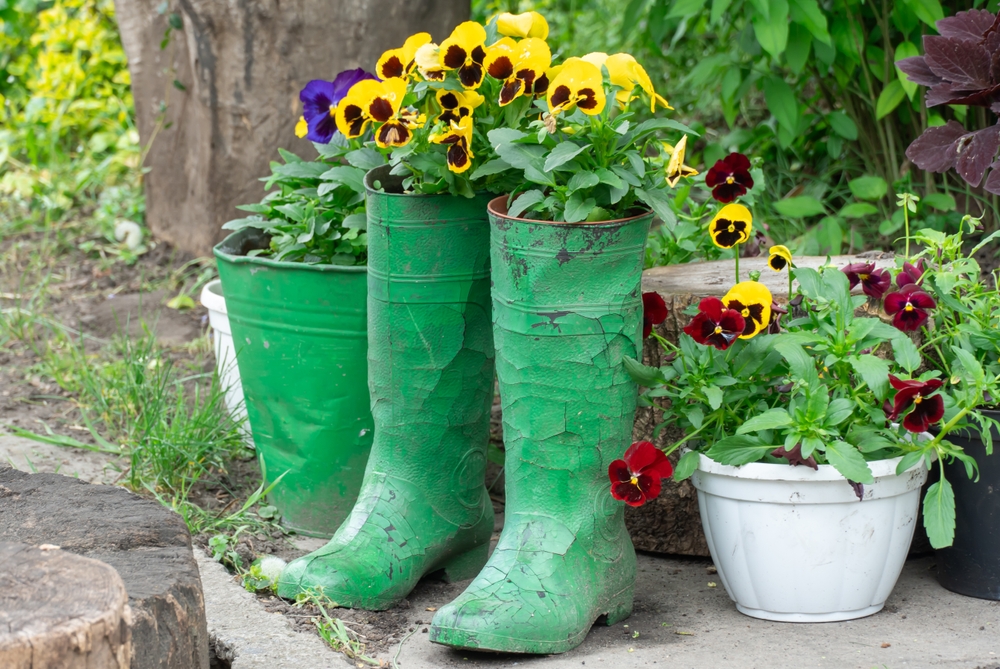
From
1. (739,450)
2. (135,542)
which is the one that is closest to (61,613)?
(135,542)

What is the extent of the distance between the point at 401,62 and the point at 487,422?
0.68 m

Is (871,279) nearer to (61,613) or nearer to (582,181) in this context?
(582,181)

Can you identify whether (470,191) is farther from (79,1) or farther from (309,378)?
(79,1)

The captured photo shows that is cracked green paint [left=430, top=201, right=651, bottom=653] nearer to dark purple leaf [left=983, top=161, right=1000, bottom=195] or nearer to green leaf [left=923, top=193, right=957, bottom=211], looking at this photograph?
dark purple leaf [left=983, top=161, right=1000, bottom=195]

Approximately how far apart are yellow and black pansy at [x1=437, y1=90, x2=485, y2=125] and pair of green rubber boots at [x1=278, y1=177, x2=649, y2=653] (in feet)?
0.51

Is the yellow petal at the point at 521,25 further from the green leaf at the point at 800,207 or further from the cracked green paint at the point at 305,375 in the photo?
the green leaf at the point at 800,207

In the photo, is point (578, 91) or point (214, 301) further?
point (214, 301)

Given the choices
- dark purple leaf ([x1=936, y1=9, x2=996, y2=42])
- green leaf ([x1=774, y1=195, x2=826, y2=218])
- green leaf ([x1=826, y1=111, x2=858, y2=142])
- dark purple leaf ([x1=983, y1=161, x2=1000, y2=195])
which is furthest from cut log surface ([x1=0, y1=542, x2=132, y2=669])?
green leaf ([x1=826, y1=111, x2=858, y2=142])

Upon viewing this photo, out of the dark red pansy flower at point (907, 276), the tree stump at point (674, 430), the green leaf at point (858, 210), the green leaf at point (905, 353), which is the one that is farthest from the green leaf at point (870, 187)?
the green leaf at point (905, 353)

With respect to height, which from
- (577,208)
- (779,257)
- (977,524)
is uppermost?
(577,208)

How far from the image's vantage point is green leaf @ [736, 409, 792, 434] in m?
1.65

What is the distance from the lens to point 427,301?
6.15 feet

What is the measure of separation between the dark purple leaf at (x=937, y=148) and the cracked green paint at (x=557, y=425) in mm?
747

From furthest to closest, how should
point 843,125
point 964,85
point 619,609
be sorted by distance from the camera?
point 843,125 < point 964,85 < point 619,609
